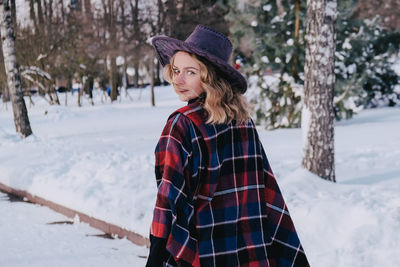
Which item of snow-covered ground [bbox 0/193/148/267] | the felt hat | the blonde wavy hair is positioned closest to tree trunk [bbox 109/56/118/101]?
snow-covered ground [bbox 0/193/148/267]

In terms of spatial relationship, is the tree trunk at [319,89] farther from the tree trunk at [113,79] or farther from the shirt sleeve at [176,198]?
the tree trunk at [113,79]

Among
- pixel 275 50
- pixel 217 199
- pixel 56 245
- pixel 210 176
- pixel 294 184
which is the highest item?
pixel 275 50

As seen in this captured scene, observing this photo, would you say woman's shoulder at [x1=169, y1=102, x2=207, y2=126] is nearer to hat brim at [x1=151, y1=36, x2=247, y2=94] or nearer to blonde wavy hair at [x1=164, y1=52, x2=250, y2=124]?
blonde wavy hair at [x1=164, y1=52, x2=250, y2=124]

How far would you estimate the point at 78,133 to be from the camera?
14.0 m

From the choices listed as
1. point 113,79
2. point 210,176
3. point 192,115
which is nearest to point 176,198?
point 210,176

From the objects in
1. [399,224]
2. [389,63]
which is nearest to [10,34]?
[399,224]

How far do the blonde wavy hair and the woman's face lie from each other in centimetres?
3

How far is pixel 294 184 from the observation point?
5.55 metres

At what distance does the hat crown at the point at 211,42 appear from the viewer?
1.99m

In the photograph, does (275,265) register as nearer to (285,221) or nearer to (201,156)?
(285,221)

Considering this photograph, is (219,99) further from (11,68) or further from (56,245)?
(11,68)

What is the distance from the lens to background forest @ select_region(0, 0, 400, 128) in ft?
41.5

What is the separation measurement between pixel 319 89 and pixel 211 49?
14.0 feet

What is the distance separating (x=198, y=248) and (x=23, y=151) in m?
8.36
